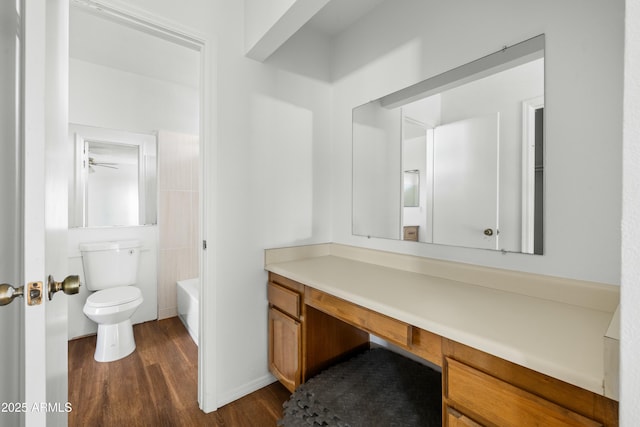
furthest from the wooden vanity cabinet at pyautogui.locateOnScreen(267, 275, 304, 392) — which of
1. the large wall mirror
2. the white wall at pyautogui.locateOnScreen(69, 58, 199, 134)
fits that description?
the white wall at pyautogui.locateOnScreen(69, 58, 199, 134)

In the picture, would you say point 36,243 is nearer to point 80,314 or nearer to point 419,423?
point 419,423

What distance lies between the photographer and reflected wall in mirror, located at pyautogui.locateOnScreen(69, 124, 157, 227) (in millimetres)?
2553

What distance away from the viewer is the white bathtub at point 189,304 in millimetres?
2443

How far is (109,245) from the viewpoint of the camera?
2504 mm

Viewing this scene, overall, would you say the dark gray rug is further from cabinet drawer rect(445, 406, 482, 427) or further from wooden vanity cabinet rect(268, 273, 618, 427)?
cabinet drawer rect(445, 406, 482, 427)

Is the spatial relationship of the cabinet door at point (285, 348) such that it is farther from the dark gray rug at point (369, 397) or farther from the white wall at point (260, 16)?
the white wall at point (260, 16)

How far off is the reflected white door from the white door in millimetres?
1547

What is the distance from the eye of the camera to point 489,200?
1373 millimetres

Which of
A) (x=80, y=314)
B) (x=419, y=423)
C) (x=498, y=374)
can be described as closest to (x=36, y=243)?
(x=498, y=374)

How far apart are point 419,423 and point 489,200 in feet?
3.55

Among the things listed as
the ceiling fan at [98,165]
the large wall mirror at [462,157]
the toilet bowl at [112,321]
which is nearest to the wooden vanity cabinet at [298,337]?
the large wall mirror at [462,157]

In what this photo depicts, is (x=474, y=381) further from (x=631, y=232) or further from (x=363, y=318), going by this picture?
(x=631, y=232)

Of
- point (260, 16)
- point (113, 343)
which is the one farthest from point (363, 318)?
point (113, 343)

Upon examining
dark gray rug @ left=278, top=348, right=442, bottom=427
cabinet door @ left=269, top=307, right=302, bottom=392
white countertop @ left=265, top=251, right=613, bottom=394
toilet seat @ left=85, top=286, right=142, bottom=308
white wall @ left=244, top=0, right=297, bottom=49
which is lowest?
dark gray rug @ left=278, top=348, right=442, bottom=427
